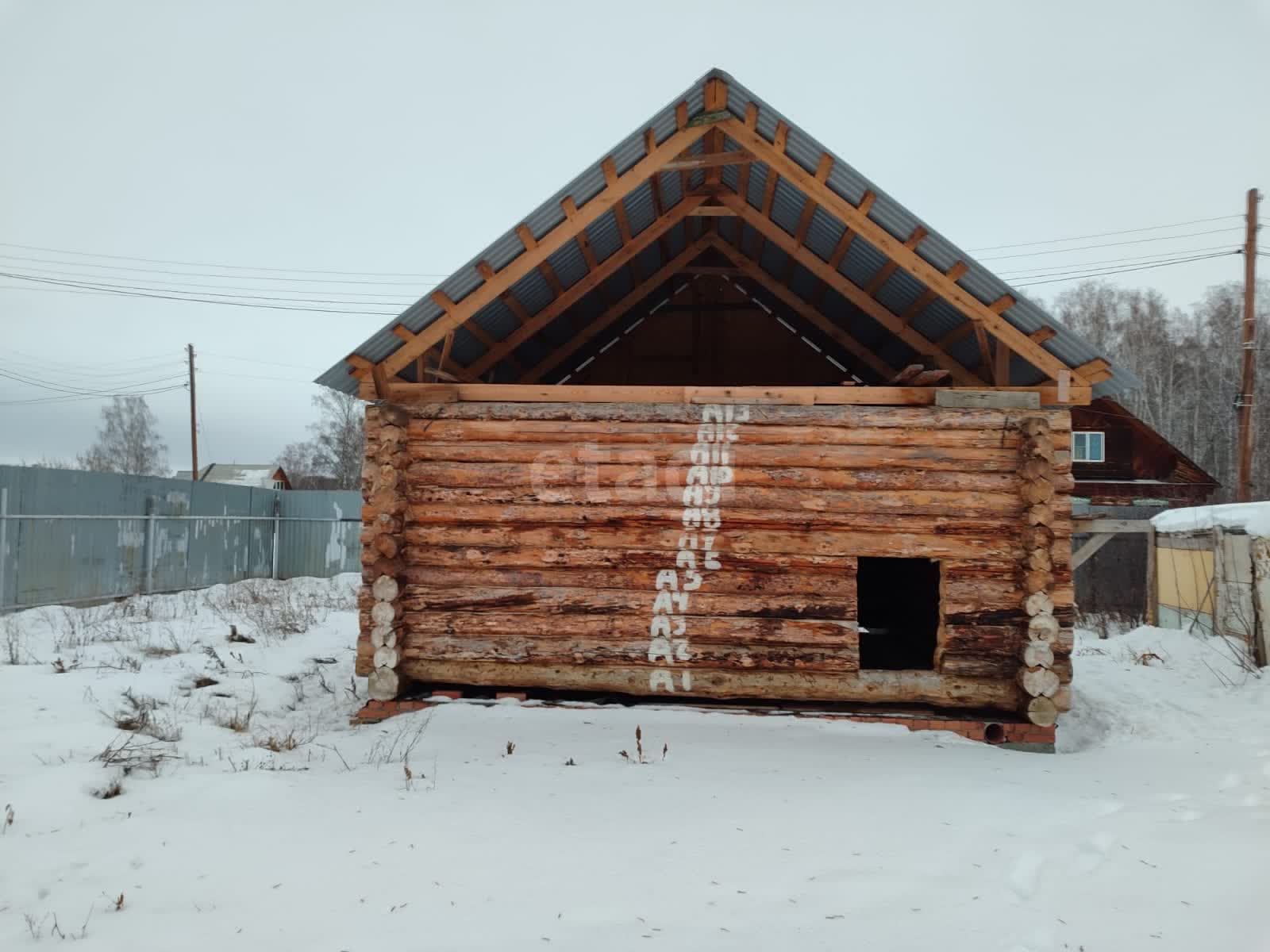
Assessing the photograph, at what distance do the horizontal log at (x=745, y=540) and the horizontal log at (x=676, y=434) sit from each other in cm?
90

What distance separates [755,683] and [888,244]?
4.49m

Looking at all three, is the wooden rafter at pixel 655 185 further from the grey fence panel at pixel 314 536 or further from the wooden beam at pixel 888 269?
the grey fence panel at pixel 314 536

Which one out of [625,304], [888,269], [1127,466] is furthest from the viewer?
[1127,466]

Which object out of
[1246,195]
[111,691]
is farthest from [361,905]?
[1246,195]

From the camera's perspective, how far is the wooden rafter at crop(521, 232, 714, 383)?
31.7 ft

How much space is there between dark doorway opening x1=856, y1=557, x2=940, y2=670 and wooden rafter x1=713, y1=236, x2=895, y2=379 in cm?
281

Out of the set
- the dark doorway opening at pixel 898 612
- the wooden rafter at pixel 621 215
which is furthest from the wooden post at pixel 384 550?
the dark doorway opening at pixel 898 612

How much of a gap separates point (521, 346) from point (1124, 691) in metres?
9.39

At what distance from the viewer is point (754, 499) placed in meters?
7.28

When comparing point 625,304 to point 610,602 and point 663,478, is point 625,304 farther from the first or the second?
point 610,602

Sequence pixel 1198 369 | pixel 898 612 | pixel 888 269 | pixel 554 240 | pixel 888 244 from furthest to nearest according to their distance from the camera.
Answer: pixel 1198 369 < pixel 898 612 < pixel 888 269 < pixel 554 240 < pixel 888 244

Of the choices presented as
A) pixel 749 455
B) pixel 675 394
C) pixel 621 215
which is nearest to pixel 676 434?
pixel 675 394

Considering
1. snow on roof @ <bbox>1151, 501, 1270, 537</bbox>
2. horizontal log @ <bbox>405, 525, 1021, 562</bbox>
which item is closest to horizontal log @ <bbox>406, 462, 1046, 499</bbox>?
horizontal log @ <bbox>405, 525, 1021, 562</bbox>

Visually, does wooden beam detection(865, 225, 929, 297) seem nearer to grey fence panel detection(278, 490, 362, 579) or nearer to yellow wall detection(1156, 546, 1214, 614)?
yellow wall detection(1156, 546, 1214, 614)
